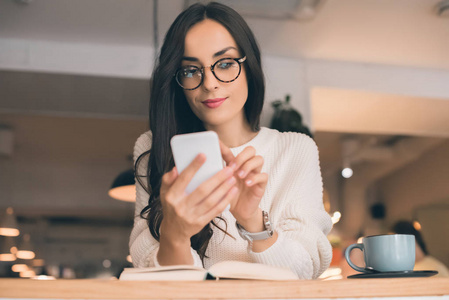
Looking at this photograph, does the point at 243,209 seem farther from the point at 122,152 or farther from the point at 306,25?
the point at 122,152

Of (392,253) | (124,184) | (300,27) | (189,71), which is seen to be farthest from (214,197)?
(300,27)

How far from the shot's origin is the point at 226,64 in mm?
1399

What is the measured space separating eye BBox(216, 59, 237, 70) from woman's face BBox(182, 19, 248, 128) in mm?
16

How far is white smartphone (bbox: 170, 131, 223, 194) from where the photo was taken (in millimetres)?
827

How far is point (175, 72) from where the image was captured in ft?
4.69

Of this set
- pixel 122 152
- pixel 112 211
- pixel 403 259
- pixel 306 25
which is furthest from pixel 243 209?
pixel 112 211

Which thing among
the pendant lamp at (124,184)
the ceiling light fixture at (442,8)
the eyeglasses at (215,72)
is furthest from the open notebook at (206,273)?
the ceiling light fixture at (442,8)

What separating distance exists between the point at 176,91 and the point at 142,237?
49cm

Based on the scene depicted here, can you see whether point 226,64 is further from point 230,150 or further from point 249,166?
point 249,166

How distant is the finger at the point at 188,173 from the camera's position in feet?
2.76

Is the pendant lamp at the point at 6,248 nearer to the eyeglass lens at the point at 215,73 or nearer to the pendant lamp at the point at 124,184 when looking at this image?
the pendant lamp at the point at 124,184

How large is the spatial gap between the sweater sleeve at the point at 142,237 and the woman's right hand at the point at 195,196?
0.21 meters

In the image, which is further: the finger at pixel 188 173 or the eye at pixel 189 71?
the eye at pixel 189 71

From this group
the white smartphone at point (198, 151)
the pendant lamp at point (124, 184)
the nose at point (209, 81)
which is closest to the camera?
the white smartphone at point (198, 151)
